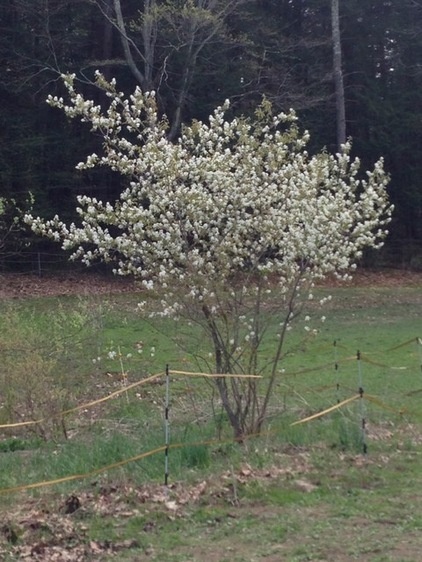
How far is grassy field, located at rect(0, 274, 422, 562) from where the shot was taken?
6941mm

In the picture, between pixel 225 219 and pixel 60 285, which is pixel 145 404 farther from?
pixel 60 285

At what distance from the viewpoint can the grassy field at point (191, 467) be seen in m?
6.94

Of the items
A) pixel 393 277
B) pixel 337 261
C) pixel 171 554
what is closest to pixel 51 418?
pixel 337 261

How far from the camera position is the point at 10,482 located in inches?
344

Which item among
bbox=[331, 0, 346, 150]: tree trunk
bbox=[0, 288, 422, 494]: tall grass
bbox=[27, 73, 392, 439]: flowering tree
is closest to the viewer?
bbox=[0, 288, 422, 494]: tall grass

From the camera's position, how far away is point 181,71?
33.5 meters

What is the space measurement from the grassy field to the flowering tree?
60cm

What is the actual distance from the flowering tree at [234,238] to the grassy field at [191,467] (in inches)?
23.8

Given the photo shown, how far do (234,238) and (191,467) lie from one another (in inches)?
107

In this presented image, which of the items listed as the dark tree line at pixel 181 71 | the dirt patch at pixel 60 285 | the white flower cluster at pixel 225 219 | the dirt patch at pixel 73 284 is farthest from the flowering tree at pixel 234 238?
the dark tree line at pixel 181 71

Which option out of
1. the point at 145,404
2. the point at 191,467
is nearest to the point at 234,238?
the point at 191,467

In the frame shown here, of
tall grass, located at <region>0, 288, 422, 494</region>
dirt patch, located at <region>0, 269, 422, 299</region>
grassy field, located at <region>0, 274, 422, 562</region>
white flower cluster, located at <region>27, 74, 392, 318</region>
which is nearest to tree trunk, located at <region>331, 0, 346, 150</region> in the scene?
dirt patch, located at <region>0, 269, 422, 299</region>

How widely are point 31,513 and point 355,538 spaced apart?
8.14ft

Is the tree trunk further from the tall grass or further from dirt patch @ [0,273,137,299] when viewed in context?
the tall grass
